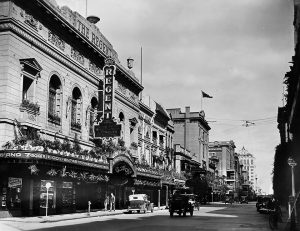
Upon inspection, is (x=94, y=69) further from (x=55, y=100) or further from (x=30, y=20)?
(x=30, y=20)

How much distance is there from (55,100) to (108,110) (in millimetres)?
6194

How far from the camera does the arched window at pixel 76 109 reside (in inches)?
1437

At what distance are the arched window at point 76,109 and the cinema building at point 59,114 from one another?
95 millimetres

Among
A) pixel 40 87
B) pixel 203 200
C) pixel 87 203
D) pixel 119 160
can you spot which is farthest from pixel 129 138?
pixel 203 200

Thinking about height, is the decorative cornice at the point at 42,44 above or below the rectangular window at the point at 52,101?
above

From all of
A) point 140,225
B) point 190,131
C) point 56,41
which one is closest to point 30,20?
point 56,41

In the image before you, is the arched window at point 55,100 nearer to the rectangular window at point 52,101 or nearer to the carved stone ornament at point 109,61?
the rectangular window at point 52,101

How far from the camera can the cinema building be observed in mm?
27047

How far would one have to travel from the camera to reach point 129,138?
4972cm

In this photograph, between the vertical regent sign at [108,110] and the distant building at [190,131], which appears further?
the distant building at [190,131]

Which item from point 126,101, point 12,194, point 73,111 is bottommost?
point 12,194

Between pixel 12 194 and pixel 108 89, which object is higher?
pixel 108 89

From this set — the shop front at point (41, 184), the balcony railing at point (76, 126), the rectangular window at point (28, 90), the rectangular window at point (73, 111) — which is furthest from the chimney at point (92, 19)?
the shop front at point (41, 184)

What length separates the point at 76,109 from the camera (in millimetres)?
37281
